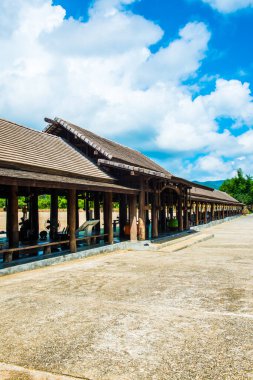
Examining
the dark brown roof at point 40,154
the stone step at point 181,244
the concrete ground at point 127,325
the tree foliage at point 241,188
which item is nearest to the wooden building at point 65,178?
the dark brown roof at point 40,154

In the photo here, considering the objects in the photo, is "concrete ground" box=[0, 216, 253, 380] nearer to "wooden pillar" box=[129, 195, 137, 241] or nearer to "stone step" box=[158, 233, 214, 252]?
"stone step" box=[158, 233, 214, 252]

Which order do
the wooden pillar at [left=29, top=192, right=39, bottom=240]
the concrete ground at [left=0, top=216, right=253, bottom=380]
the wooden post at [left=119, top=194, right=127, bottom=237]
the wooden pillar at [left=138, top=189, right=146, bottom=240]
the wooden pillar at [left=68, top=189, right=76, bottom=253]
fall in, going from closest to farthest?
the concrete ground at [left=0, top=216, right=253, bottom=380] < the wooden pillar at [left=68, top=189, right=76, bottom=253] < the wooden pillar at [left=29, top=192, right=39, bottom=240] < the wooden pillar at [left=138, top=189, right=146, bottom=240] < the wooden post at [left=119, top=194, right=127, bottom=237]

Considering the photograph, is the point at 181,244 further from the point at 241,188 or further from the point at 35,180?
the point at 241,188

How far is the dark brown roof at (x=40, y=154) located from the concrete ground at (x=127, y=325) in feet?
11.4

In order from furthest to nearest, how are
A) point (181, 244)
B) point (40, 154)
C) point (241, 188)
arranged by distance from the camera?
point (241, 188) → point (181, 244) → point (40, 154)

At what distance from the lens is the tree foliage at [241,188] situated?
253 ft

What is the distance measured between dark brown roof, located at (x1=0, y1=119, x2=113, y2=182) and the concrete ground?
3462mm

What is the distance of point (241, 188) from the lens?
258 ft

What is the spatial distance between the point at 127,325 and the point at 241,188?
7845cm

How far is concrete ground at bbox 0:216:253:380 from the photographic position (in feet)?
11.9

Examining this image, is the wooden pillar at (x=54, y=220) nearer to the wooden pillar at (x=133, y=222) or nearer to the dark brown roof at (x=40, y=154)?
the dark brown roof at (x=40, y=154)

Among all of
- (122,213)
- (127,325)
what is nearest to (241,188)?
(122,213)

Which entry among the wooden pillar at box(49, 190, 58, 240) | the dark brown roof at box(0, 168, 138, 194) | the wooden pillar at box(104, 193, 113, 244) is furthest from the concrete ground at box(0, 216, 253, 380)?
the wooden pillar at box(49, 190, 58, 240)

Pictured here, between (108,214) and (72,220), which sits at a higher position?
(108,214)
